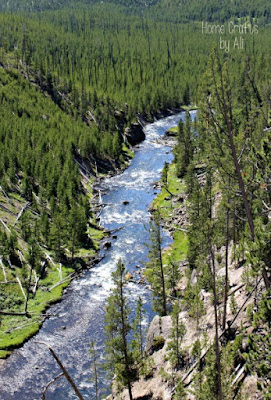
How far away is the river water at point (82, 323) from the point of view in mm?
43750

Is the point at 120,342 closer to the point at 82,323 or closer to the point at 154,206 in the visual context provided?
the point at 82,323

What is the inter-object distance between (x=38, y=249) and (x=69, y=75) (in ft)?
465

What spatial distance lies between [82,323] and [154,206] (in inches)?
1621

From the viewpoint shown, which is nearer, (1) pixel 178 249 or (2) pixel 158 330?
(2) pixel 158 330

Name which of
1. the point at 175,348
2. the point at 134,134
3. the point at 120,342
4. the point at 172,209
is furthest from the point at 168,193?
the point at 175,348

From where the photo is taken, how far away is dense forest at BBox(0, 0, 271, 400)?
19547 millimetres

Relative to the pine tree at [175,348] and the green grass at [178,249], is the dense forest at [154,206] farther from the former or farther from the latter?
the green grass at [178,249]

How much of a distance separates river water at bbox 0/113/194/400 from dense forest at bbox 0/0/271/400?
2528 millimetres

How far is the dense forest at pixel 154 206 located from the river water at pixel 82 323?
2.53 meters

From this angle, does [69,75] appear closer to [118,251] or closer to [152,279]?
[118,251]

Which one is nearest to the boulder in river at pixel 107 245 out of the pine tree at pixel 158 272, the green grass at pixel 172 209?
the green grass at pixel 172 209

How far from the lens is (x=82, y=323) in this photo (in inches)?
2111

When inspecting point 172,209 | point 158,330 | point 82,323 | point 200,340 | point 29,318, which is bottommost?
point 29,318

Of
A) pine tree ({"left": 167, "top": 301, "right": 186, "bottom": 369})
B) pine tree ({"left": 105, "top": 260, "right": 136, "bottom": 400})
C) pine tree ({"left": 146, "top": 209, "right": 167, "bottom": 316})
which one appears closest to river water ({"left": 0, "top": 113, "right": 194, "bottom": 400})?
pine tree ({"left": 146, "top": 209, "right": 167, "bottom": 316})
